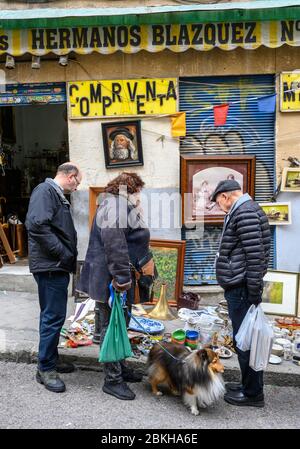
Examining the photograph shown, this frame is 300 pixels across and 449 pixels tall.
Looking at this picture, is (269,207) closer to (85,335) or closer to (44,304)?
(85,335)

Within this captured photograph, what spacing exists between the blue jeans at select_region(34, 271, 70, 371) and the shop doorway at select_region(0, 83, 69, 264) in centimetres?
500

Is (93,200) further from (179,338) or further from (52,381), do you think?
(52,381)

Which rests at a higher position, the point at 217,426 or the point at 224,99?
the point at 224,99

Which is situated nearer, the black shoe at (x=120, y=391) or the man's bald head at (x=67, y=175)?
the black shoe at (x=120, y=391)

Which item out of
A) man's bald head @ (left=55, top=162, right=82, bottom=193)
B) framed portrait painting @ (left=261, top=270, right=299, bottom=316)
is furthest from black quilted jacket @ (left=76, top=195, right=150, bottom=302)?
framed portrait painting @ (left=261, top=270, right=299, bottom=316)

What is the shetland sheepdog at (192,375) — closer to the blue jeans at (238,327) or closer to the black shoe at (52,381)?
the blue jeans at (238,327)

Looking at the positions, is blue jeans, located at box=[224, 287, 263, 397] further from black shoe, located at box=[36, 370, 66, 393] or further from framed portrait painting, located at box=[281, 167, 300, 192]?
framed portrait painting, located at box=[281, 167, 300, 192]

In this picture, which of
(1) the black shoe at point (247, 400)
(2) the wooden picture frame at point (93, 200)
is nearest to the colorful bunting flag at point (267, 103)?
(2) the wooden picture frame at point (93, 200)

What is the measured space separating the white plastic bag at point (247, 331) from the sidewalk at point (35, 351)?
2.55 ft

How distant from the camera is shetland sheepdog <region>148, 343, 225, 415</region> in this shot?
11.1 ft

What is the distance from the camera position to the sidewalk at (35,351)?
4.11m

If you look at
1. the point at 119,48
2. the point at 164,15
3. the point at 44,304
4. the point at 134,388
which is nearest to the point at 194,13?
the point at 164,15

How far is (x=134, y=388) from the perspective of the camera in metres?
3.91

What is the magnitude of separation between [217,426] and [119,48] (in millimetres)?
4660
